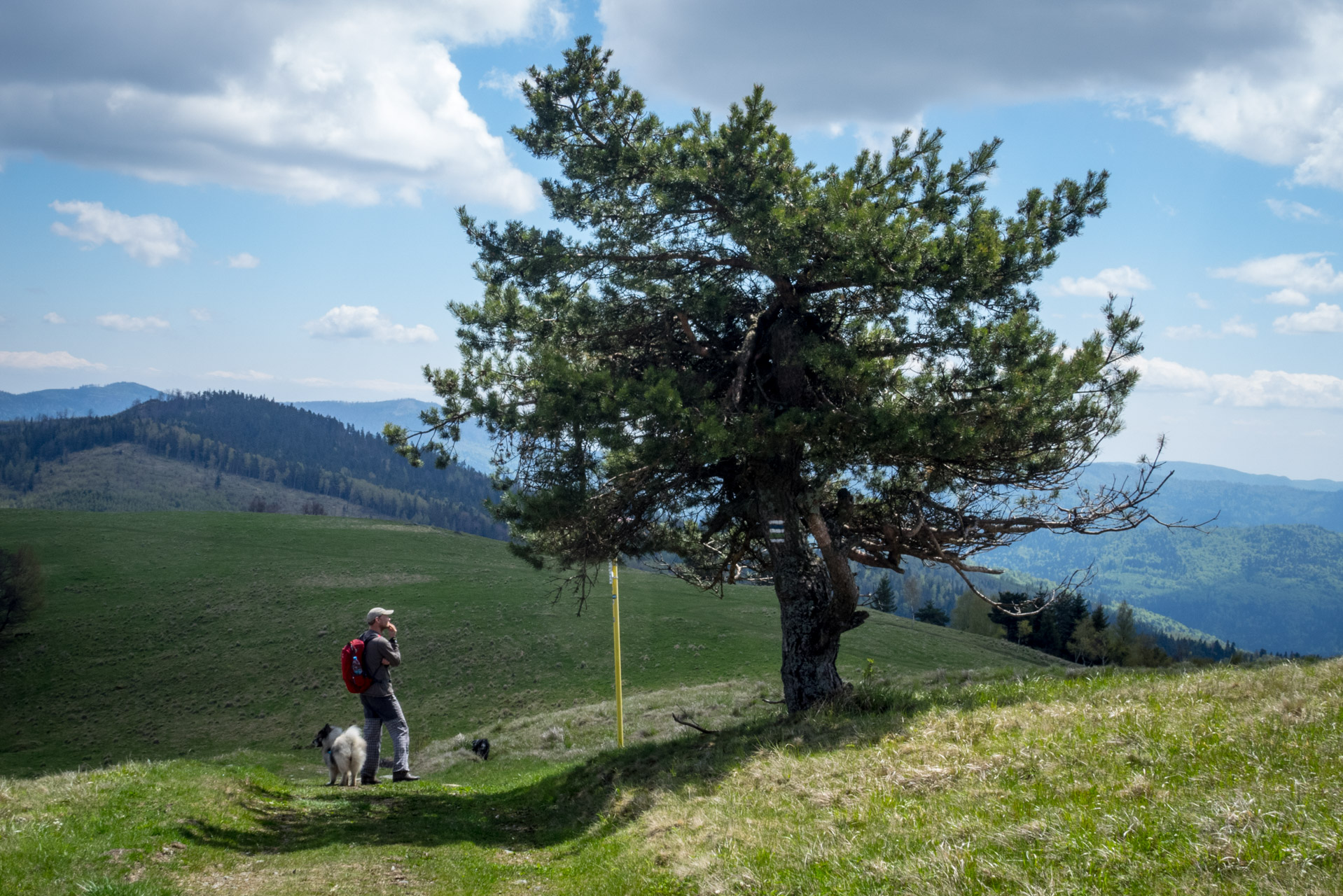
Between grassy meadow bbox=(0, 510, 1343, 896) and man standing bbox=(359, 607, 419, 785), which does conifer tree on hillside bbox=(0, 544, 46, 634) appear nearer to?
grassy meadow bbox=(0, 510, 1343, 896)

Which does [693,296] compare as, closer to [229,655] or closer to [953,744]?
[953,744]

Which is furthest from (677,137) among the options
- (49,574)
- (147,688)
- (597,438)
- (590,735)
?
(49,574)

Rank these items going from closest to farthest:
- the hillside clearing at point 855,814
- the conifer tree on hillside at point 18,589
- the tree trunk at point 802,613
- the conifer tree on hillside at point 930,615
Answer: the hillside clearing at point 855,814 < the tree trunk at point 802,613 < the conifer tree on hillside at point 18,589 < the conifer tree on hillside at point 930,615

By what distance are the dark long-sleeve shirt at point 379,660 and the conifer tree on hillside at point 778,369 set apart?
9.10 feet

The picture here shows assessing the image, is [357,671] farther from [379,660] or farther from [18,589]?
[18,589]

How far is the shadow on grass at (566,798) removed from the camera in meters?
9.16

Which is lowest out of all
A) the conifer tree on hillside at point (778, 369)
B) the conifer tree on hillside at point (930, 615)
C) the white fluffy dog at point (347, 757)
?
the conifer tree on hillside at point (930, 615)

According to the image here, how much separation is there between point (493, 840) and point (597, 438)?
528 centimetres

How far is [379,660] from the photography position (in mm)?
12703

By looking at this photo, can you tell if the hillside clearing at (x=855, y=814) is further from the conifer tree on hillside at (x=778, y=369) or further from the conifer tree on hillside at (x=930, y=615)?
the conifer tree on hillside at (x=930, y=615)

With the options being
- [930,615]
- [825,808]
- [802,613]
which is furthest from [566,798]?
[930,615]

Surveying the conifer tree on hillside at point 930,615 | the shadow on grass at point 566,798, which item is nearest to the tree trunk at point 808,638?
the shadow on grass at point 566,798

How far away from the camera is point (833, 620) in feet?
40.6

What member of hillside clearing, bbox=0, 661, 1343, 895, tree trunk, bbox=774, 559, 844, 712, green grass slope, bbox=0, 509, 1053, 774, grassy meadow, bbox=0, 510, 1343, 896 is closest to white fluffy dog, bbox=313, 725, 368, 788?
grassy meadow, bbox=0, 510, 1343, 896
